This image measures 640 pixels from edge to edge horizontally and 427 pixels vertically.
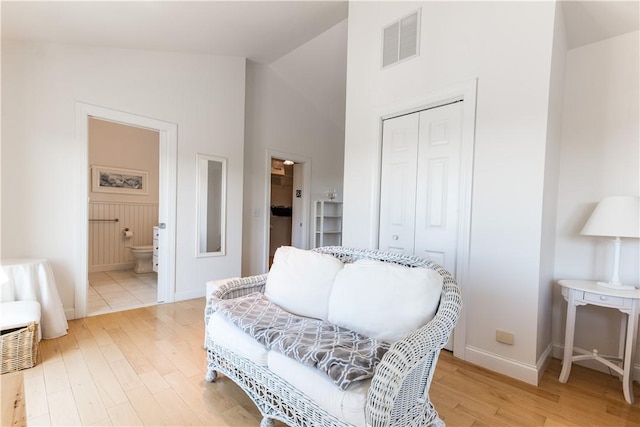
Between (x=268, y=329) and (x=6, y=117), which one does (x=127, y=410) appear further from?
(x=6, y=117)

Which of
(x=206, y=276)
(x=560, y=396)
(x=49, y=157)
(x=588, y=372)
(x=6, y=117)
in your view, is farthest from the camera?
(x=206, y=276)

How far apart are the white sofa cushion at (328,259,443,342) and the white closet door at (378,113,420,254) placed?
1.04 metres

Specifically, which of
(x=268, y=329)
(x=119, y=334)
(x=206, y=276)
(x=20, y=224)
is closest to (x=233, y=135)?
(x=206, y=276)

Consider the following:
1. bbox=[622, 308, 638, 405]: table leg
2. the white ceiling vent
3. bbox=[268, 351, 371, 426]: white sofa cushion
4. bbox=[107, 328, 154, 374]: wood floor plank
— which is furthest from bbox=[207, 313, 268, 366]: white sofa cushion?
the white ceiling vent

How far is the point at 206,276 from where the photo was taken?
145 inches

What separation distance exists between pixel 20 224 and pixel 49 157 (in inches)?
24.7

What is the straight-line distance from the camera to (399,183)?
8.61ft

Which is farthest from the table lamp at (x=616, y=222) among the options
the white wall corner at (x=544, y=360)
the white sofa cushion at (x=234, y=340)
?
the white sofa cushion at (x=234, y=340)

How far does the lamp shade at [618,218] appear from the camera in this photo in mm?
1793

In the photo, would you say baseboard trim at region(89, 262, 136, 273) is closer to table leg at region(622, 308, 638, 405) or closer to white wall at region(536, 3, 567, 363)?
white wall at region(536, 3, 567, 363)

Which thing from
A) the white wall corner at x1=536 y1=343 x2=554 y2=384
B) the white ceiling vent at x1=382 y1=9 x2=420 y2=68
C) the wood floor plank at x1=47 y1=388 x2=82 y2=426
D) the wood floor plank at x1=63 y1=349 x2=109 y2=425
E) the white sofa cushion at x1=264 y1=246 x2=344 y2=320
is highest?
the white ceiling vent at x1=382 y1=9 x2=420 y2=68

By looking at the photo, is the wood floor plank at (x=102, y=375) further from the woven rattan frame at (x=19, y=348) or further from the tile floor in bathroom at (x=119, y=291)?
the tile floor in bathroom at (x=119, y=291)

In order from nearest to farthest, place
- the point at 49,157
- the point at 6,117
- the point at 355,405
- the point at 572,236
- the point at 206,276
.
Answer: the point at 355,405 → the point at 572,236 → the point at 6,117 → the point at 49,157 → the point at 206,276

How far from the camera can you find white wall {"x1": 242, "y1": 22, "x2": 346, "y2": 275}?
4223 mm
